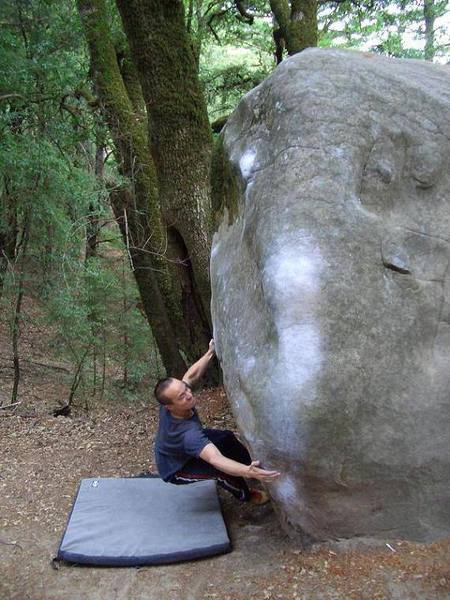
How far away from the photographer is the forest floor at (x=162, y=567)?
2.78 meters

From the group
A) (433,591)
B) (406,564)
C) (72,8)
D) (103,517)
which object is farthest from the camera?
(72,8)

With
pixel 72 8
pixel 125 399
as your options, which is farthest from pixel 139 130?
pixel 125 399

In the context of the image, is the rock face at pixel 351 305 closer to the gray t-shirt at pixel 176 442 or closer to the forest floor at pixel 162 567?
the forest floor at pixel 162 567

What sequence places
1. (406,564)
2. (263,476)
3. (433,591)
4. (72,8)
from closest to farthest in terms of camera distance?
(433,591), (406,564), (263,476), (72,8)

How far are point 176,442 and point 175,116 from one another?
3.46m

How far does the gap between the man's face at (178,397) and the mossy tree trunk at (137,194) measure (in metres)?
2.77

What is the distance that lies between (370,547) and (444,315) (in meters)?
1.20

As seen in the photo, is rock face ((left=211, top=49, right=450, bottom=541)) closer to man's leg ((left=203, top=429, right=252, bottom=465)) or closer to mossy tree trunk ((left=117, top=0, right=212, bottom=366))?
man's leg ((left=203, top=429, right=252, bottom=465))

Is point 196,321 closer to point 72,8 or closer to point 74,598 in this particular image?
point 74,598

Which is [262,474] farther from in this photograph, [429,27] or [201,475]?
[429,27]

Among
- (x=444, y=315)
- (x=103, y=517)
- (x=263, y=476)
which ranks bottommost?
(x=103, y=517)

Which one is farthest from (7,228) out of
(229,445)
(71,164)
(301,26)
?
(229,445)

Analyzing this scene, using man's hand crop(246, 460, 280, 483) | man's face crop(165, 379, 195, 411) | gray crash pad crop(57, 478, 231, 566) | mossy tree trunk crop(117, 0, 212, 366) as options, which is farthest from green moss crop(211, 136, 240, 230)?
gray crash pad crop(57, 478, 231, 566)

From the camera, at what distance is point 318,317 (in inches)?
107
